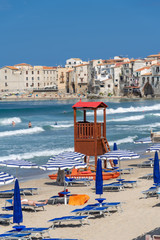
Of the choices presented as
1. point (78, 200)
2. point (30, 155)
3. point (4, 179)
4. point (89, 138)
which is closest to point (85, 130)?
point (89, 138)

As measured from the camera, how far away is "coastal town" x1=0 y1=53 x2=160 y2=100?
12838 cm

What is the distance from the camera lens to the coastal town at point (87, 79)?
5054 inches

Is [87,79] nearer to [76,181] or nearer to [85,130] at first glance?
[85,130]

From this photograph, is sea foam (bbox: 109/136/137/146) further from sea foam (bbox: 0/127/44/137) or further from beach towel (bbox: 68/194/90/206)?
beach towel (bbox: 68/194/90/206)

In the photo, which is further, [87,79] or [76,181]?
[87,79]

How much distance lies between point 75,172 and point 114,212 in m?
5.82

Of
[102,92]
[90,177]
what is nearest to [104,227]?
[90,177]

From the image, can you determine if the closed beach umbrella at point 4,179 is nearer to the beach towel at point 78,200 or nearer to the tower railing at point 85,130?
the beach towel at point 78,200

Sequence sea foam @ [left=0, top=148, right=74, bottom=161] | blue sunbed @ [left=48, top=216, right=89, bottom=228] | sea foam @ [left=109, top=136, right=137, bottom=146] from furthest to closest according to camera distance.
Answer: sea foam @ [left=109, top=136, right=137, bottom=146]
sea foam @ [left=0, top=148, right=74, bottom=161]
blue sunbed @ [left=48, top=216, right=89, bottom=228]

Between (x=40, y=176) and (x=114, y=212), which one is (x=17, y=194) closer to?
(x=114, y=212)

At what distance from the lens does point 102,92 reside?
13375 centimetres

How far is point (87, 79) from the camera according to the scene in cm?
14312

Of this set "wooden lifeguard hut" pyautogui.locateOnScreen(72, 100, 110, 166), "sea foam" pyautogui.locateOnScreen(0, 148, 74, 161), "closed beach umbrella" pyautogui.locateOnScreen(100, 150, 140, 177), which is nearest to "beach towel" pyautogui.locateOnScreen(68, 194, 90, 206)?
"closed beach umbrella" pyautogui.locateOnScreen(100, 150, 140, 177)

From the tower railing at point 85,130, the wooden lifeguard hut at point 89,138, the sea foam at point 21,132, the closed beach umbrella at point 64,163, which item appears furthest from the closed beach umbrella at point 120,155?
the sea foam at point 21,132
